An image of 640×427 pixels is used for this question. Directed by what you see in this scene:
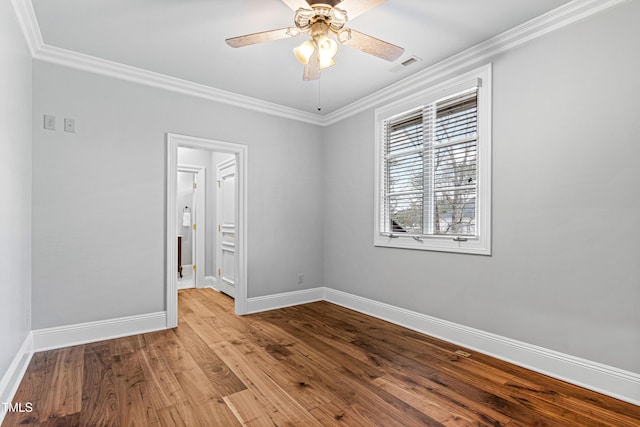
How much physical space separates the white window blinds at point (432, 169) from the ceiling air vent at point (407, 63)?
1.52 feet

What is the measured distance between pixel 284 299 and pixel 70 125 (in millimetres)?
3032

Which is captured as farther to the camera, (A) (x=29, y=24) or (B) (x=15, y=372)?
(A) (x=29, y=24)

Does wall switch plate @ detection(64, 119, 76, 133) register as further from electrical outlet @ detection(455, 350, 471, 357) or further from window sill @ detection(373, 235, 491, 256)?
electrical outlet @ detection(455, 350, 471, 357)

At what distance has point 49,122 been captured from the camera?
2947mm

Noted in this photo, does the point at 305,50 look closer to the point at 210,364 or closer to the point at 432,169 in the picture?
the point at 432,169

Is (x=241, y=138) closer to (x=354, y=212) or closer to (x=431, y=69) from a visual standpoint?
(x=354, y=212)

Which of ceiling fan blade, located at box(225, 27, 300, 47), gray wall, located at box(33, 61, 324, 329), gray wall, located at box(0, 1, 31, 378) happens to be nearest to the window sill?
gray wall, located at box(33, 61, 324, 329)

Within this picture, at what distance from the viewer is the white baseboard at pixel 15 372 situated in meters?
1.99

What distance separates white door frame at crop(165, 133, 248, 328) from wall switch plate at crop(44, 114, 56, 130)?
97 centimetres

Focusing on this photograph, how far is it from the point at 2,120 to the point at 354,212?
11.1 ft

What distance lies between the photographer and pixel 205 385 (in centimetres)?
233

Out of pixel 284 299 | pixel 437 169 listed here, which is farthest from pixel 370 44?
pixel 284 299

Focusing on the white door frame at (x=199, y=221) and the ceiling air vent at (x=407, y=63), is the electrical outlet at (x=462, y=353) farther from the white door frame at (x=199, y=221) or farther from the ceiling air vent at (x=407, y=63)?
the white door frame at (x=199, y=221)

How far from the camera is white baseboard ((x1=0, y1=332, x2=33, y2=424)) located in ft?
6.53
